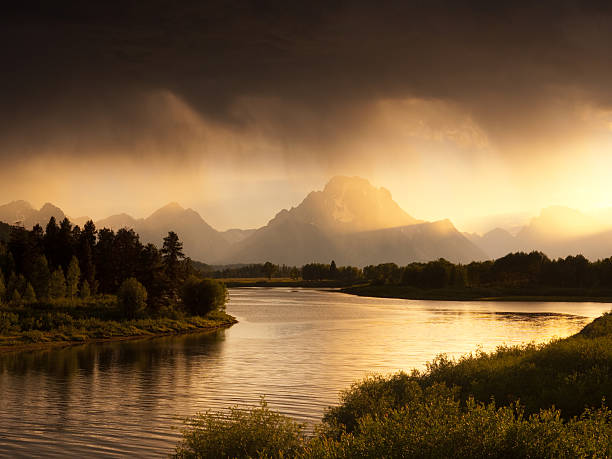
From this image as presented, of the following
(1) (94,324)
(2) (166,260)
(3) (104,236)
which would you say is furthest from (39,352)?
(3) (104,236)

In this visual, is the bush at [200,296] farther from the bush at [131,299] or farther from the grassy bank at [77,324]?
the bush at [131,299]

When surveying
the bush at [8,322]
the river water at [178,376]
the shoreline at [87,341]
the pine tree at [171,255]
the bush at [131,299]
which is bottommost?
the shoreline at [87,341]

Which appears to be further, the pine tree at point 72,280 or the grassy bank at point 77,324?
the pine tree at point 72,280

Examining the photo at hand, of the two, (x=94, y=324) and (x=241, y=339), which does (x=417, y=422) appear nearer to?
(x=241, y=339)

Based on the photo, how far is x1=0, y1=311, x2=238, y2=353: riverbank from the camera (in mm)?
68375

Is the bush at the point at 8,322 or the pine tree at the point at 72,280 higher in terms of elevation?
the pine tree at the point at 72,280

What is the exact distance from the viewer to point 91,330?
77.7 m

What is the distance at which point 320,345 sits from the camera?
2761 inches

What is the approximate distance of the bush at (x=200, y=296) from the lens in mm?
101438

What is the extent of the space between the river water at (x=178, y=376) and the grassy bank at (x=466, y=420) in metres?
6.17

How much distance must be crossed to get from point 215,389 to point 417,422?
28.7 metres

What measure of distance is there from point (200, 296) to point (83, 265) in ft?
108

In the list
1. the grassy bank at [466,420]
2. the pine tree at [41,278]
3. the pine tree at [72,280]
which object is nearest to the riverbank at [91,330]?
the pine tree at [41,278]

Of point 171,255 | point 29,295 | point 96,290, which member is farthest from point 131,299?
point 96,290
